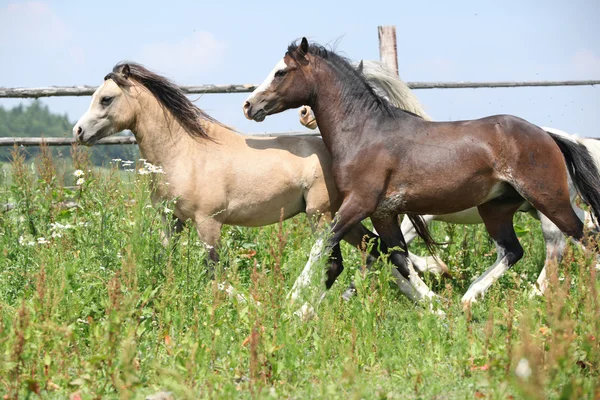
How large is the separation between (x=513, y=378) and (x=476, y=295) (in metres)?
3.56

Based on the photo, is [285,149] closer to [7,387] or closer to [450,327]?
[450,327]

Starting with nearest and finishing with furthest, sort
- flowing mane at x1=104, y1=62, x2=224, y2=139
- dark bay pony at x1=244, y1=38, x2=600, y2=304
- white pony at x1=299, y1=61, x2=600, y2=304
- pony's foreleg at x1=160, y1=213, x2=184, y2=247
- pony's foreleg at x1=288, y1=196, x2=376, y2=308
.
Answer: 1. pony's foreleg at x1=288, y1=196, x2=376, y2=308
2. pony's foreleg at x1=160, y1=213, x2=184, y2=247
3. dark bay pony at x1=244, y1=38, x2=600, y2=304
4. flowing mane at x1=104, y1=62, x2=224, y2=139
5. white pony at x1=299, y1=61, x2=600, y2=304

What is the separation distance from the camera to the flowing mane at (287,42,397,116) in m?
6.01

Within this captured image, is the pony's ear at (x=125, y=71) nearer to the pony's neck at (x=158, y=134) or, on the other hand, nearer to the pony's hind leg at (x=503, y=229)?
the pony's neck at (x=158, y=134)

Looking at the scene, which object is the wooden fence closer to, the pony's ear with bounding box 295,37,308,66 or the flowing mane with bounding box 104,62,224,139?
the flowing mane with bounding box 104,62,224,139

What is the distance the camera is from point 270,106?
6.00 m

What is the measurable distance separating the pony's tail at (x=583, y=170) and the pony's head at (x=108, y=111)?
3350 mm

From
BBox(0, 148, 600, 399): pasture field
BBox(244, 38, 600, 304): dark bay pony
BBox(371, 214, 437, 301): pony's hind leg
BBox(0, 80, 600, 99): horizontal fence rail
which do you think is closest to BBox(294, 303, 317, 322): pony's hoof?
BBox(0, 148, 600, 399): pasture field

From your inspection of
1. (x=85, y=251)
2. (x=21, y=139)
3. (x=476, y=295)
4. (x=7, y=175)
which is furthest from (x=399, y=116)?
(x=21, y=139)

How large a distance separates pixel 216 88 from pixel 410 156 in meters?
4.17

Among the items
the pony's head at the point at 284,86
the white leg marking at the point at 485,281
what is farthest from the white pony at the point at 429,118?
the pony's head at the point at 284,86

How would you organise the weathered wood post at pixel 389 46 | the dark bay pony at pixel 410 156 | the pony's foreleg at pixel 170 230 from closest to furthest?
the pony's foreleg at pixel 170 230
the dark bay pony at pixel 410 156
the weathered wood post at pixel 389 46

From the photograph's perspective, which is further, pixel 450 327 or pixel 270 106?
pixel 270 106

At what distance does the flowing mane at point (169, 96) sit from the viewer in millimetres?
6090
